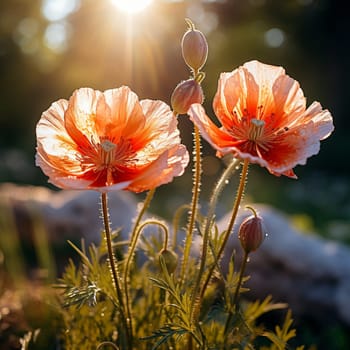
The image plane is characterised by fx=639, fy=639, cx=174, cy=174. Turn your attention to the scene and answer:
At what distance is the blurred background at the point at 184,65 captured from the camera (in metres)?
8.27

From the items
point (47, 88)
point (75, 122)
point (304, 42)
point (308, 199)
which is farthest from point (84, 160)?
point (47, 88)

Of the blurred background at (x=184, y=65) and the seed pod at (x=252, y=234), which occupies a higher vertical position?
the seed pod at (x=252, y=234)

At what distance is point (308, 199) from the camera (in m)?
7.72

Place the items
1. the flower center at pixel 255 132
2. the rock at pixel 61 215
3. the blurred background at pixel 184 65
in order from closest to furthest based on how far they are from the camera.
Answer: the flower center at pixel 255 132 → the rock at pixel 61 215 → the blurred background at pixel 184 65

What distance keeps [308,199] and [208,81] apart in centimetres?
355

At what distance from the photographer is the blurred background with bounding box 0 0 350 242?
334 inches

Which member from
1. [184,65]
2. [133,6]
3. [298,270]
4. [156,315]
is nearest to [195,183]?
[156,315]

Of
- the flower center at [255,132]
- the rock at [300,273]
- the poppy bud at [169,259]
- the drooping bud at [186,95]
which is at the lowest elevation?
the rock at [300,273]

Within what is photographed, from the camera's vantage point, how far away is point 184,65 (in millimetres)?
9203

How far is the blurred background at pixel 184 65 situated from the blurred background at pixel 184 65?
0.02 m

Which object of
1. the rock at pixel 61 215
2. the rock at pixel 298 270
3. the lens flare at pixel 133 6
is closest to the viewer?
the rock at pixel 298 270

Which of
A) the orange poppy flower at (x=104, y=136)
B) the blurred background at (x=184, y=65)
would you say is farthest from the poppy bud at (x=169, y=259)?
the blurred background at (x=184, y=65)

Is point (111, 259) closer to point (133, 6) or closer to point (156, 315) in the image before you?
point (156, 315)

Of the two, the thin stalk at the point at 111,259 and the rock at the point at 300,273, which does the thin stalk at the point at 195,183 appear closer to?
the thin stalk at the point at 111,259
